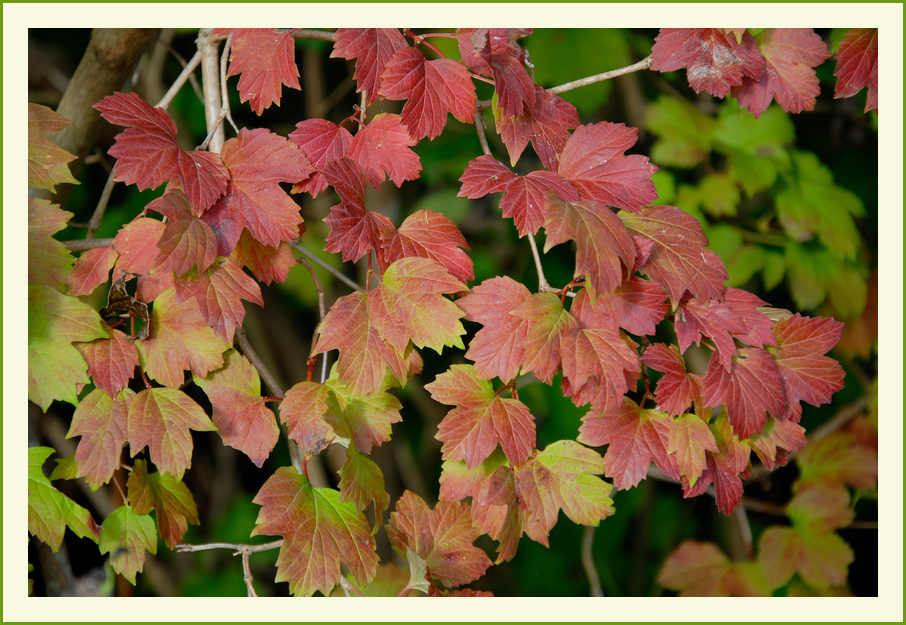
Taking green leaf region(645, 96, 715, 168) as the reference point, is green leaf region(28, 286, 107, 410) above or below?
below

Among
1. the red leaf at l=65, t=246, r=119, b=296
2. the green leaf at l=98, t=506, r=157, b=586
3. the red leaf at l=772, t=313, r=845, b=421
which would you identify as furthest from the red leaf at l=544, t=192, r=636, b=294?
the green leaf at l=98, t=506, r=157, b=586

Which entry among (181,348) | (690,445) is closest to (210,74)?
(181,348)

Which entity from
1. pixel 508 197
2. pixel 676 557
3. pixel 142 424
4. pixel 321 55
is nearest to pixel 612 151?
pixel 508 197

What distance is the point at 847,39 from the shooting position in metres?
0.71

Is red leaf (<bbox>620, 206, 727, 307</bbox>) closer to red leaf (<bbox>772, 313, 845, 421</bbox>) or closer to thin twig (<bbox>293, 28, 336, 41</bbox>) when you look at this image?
red leaf (<bbox>772, 313, 845, 421</bbox>)

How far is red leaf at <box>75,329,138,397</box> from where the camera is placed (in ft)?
1.94

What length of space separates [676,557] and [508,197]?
0.95 metres

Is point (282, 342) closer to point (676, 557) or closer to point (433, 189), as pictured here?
point (433, 189)

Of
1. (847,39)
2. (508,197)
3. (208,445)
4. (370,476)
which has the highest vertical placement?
(847,39)

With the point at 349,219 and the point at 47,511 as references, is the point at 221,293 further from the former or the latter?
the point at 47,511

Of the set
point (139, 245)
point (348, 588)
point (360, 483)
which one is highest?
point (139, 245)

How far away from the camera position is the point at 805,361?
63 centimetres

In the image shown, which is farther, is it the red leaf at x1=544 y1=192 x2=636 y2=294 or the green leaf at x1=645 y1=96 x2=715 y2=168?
the green leaf at x1=645 y1=96 x2=715 y2=168

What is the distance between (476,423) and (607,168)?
0.29 meters
